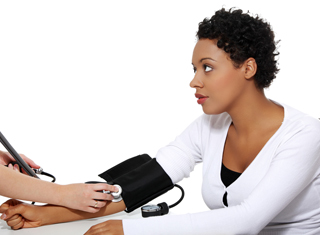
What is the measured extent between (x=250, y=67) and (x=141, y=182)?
60 centimetres

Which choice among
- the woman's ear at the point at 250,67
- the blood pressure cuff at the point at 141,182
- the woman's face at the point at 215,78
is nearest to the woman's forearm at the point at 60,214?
the blood pressure cuff at the point at 141,182

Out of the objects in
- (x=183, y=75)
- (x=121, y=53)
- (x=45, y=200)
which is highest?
(x=121, y=53)

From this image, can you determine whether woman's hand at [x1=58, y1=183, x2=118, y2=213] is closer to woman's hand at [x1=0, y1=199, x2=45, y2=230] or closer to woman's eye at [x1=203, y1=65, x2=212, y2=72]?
woman's hand at [x1=0, y1=199, x2=45, y2=230]

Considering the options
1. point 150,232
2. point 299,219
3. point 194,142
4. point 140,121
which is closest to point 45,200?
point 150,232

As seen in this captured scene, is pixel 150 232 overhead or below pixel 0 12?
below

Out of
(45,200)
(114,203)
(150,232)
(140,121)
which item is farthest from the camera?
(140,121)

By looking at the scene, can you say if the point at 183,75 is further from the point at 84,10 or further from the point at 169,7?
the point at 84,10

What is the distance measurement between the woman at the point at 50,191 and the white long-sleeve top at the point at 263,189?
0.84 feet

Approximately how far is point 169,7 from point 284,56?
3.18ft

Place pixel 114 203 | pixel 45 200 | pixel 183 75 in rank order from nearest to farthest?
pixel 45 200
pixel 114 203
pixel 183 75

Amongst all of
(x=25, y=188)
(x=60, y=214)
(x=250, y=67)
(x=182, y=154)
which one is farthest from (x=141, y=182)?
(x=250, y=67)

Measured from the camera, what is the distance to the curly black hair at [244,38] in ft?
4.88

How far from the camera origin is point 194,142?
182 centimetres

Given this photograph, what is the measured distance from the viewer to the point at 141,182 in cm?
169
